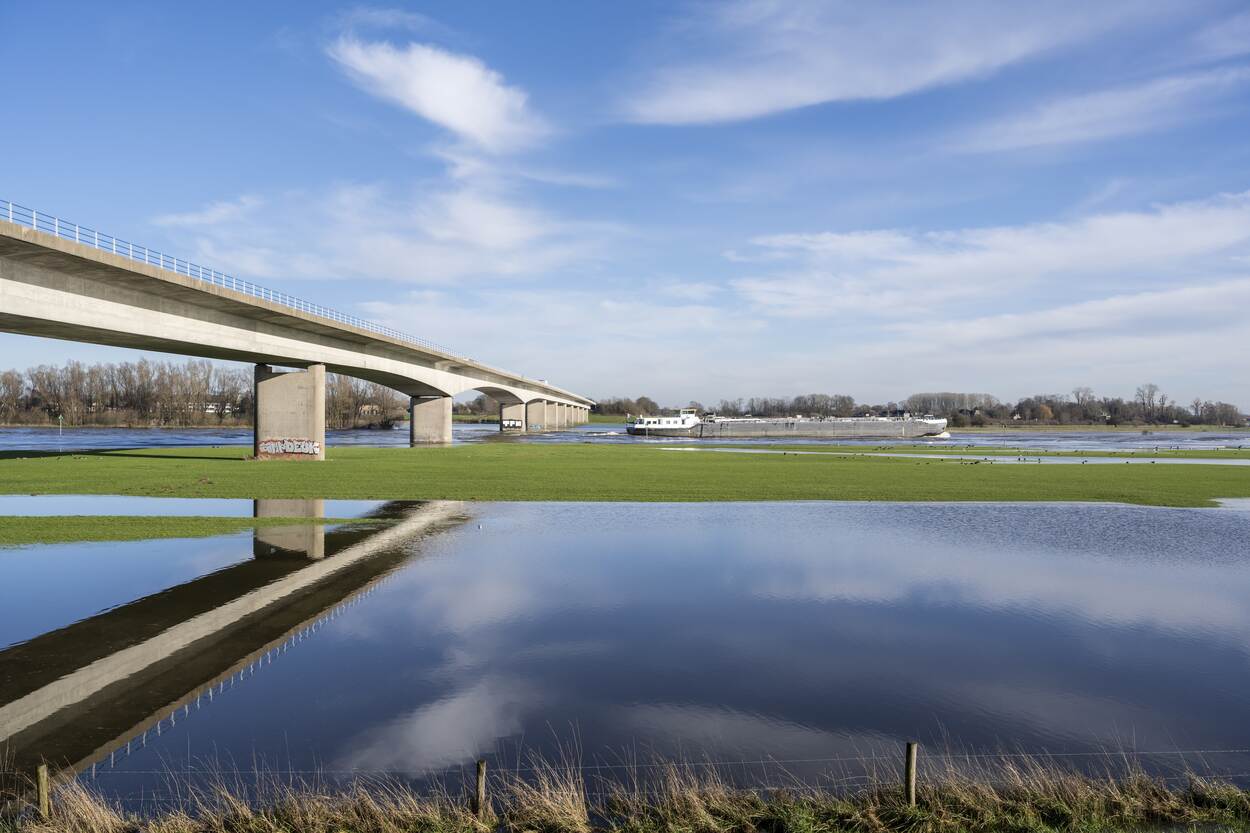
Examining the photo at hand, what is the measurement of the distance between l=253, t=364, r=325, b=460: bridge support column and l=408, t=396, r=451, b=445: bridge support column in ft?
91.3

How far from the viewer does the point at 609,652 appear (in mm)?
13078

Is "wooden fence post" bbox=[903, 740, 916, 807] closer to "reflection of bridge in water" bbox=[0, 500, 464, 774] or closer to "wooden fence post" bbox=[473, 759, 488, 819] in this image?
A: "wooden fence post" bbox=[473, 759, 488, 819]

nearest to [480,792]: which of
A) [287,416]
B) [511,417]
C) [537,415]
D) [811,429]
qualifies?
[287,416]

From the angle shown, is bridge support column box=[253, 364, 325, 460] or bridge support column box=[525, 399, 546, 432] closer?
bridge support column box=[253, 364, 325, 460]

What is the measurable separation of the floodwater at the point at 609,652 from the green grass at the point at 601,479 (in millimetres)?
13931

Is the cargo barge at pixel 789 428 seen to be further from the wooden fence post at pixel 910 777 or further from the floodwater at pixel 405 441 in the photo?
the wooden fence post at pixel 910 777

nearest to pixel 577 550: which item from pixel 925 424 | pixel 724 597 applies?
pixel 724 597

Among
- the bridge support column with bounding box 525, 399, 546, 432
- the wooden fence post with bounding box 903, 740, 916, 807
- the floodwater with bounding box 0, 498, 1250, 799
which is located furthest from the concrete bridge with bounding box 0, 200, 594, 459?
the bridge support column with bounding box 525, 399, 546, 432

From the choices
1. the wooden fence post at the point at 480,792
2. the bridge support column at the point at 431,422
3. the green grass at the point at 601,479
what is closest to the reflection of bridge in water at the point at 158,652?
the wooden fence post at the point at 480,792

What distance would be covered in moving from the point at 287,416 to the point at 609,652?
52.8 meters

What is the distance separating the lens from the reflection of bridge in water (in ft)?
32.1

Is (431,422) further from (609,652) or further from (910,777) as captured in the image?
(910,777)

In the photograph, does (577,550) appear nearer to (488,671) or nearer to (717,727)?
(488,671)

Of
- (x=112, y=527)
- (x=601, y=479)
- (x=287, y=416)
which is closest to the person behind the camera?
(x=112, y=527)
